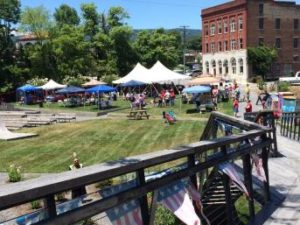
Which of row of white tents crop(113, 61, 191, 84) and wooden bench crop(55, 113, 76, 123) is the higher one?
row of white tents crop(113, 61, 191, 84)

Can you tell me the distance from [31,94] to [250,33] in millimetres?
38899

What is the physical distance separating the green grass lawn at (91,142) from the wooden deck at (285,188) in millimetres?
7298

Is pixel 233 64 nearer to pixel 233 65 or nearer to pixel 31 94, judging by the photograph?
pixel 233 65

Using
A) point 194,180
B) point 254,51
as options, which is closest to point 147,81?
point 194,180

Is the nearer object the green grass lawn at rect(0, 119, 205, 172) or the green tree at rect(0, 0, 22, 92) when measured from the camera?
the green grass lawn at rect(0, 119, 205, 172)

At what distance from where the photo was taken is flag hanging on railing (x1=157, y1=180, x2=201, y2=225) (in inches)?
180

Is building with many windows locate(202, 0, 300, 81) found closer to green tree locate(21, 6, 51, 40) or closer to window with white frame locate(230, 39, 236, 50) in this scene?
window with white frame locate(230, 39, 236, 50)

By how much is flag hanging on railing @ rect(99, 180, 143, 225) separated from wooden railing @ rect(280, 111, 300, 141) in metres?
14.2

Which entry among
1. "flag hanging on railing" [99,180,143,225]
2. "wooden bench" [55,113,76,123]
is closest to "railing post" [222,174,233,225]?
"flag hanging on railing" [99,180,143,225]

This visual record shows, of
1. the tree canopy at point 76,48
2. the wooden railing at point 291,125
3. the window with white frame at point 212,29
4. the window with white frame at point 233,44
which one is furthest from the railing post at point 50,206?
the window with white frame at point 212,29

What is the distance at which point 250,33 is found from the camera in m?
83.6

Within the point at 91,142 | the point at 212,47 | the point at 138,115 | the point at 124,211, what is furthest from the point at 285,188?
the point at 212,47

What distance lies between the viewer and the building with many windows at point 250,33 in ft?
274

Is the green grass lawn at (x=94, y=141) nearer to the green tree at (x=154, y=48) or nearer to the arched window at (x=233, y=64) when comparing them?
the green tree at (x=154, y=48)
